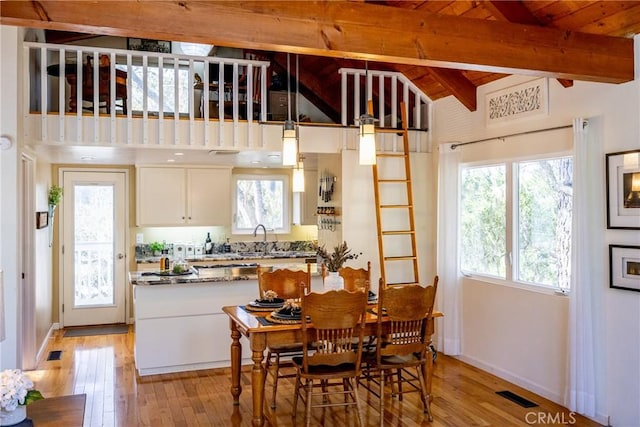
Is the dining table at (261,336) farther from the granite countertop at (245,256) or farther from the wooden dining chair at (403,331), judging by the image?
the granite countertop at (245,256)

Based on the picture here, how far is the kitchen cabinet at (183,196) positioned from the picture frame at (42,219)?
1.29 meters

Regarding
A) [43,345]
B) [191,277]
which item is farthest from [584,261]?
[43,345]

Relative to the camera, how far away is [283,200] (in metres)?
8.30

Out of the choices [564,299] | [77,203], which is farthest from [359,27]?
[77,203]

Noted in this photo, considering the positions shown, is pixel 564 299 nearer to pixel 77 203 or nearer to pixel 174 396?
pixel 174 396

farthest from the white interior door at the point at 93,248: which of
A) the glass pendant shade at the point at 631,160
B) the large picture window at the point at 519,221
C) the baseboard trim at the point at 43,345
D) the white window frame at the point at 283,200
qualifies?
the glass pendant shade at the point at 631,160

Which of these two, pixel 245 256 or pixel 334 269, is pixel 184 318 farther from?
pixel 245 256

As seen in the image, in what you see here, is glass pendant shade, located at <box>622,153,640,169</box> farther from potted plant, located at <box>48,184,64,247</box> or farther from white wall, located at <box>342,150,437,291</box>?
potted plant, located at <box>48,184,64,247</box>

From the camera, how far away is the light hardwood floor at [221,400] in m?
3.90

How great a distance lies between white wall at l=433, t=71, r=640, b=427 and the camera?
3.71 metres

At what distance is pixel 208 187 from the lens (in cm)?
750

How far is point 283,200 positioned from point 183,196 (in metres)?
1.62

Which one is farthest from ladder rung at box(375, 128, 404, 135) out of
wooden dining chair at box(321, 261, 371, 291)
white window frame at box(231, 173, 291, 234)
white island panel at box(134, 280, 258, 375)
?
white window frame at box(231, 173, 291, 234)

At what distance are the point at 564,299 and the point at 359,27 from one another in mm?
2715
